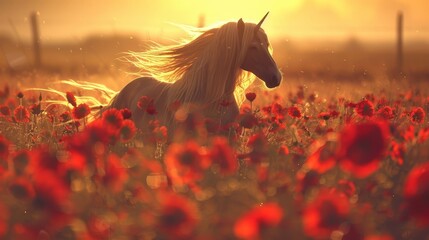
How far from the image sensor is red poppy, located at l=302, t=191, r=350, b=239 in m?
1.63

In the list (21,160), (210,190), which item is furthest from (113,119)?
(210,190)

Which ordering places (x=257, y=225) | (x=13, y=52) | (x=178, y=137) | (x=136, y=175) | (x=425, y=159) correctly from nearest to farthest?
1. (x=257, y=225)
2. (x=136, y=175)
3. (x=425, y=159)
4. (x=178, y=137)
5. (x=13, y=52)

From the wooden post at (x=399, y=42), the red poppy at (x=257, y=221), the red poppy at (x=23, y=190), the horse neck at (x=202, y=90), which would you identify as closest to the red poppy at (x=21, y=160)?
the red poppy at (x=23, y=190)

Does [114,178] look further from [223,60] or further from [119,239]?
[223,60]

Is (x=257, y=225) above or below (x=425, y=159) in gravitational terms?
above

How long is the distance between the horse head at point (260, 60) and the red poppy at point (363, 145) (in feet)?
9.64

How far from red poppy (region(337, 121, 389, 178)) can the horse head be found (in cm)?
294

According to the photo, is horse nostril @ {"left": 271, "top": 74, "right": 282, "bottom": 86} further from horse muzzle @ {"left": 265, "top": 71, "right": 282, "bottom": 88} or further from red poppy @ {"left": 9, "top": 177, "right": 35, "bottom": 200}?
red poppy @ {"left": 9, "top": 177, "right": 35, "bottom": 200}

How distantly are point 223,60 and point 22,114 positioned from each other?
5.24 ft

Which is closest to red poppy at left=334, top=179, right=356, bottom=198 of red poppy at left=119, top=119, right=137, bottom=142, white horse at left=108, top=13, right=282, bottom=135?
red poppy at left=119, top=119, right=137, bottom=142

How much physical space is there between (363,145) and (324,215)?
274 millimetres

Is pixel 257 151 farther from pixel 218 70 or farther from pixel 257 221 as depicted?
pixel 218 70

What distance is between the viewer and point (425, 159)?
3.24 m

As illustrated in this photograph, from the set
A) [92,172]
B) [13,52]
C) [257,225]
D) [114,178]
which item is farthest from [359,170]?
[13,52]
